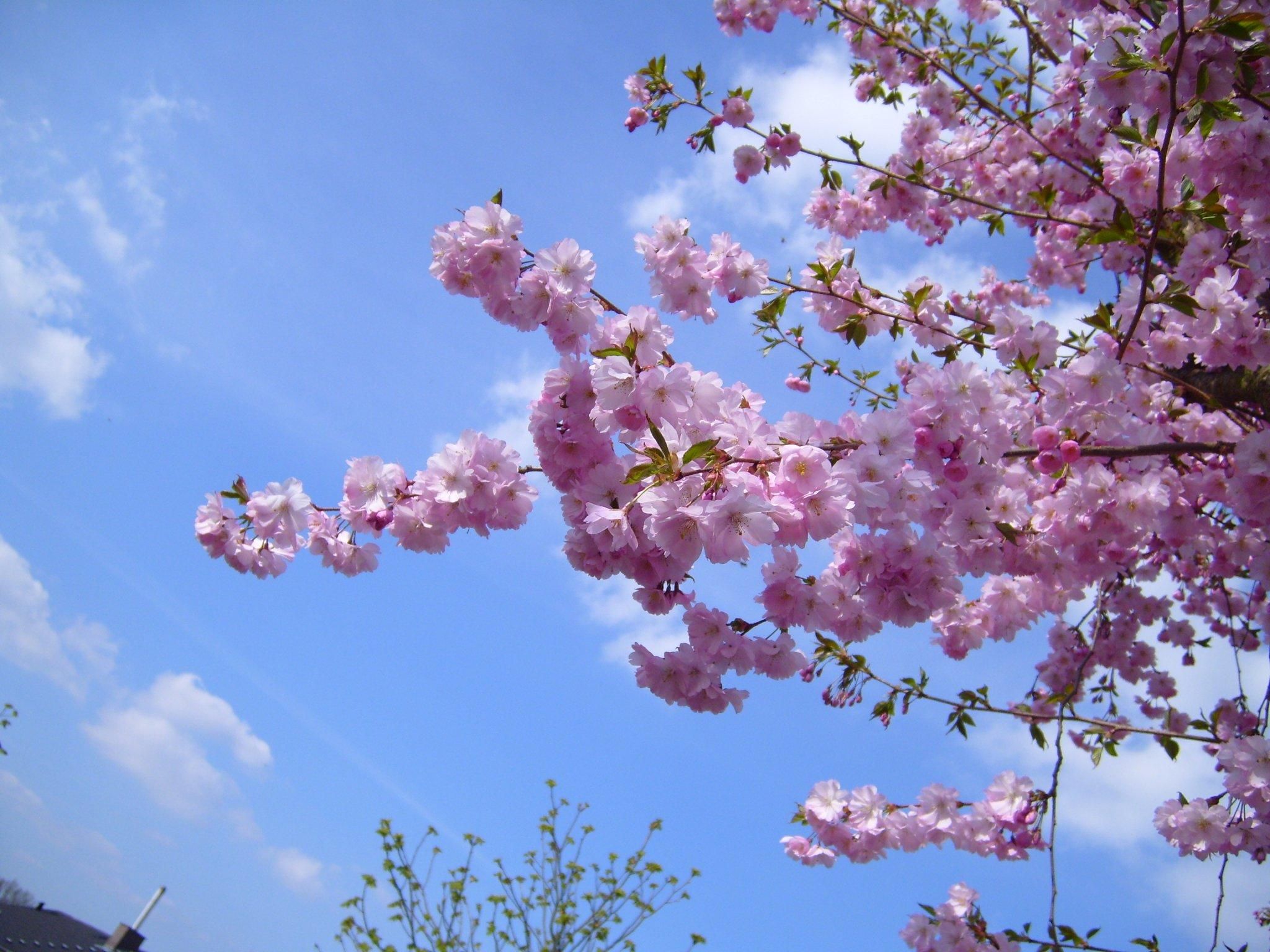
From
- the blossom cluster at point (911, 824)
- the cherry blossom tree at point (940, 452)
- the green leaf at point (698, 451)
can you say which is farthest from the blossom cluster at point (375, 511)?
the blossom cluster at point (911, 824)

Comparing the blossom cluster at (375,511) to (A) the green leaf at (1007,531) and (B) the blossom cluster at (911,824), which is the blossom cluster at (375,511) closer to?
(A) the green leaf at (1007,531)

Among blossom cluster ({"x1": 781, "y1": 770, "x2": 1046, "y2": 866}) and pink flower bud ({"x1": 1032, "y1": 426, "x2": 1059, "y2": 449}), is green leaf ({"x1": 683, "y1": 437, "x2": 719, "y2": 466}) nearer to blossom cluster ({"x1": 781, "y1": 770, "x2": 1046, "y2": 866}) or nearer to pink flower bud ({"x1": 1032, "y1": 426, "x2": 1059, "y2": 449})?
pink flower bud ({"x1": 1032, "y1": 426, "x2": 1059, "y2": 449})

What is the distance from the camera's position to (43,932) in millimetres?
15555

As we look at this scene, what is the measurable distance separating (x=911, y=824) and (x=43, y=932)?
20211 mm

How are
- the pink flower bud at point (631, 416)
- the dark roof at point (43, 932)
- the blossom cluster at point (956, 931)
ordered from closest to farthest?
1. the pink flower bud at point (631, 416)
2. the blossom cluster at point (956, 931)
3. the dark roof at point (43, 932)

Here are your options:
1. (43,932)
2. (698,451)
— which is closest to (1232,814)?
(698,451)

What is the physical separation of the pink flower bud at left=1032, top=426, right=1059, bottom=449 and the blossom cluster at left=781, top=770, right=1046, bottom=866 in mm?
2367

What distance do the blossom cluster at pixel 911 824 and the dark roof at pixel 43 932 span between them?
1532cm

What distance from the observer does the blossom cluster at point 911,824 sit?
393 centimetres

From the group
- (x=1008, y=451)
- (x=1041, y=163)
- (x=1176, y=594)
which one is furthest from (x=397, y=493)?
(x=1176, y=594)

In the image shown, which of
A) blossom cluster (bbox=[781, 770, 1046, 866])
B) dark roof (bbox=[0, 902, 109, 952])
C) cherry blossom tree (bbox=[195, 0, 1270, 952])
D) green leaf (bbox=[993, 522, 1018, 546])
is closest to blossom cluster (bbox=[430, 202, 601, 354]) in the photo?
cherry blossom tree (bbox=[195, 0, 1270, 952])

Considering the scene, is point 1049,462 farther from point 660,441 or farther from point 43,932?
point 43,932

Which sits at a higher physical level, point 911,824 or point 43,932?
point 911,824

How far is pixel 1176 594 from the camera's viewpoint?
20.2 feet
